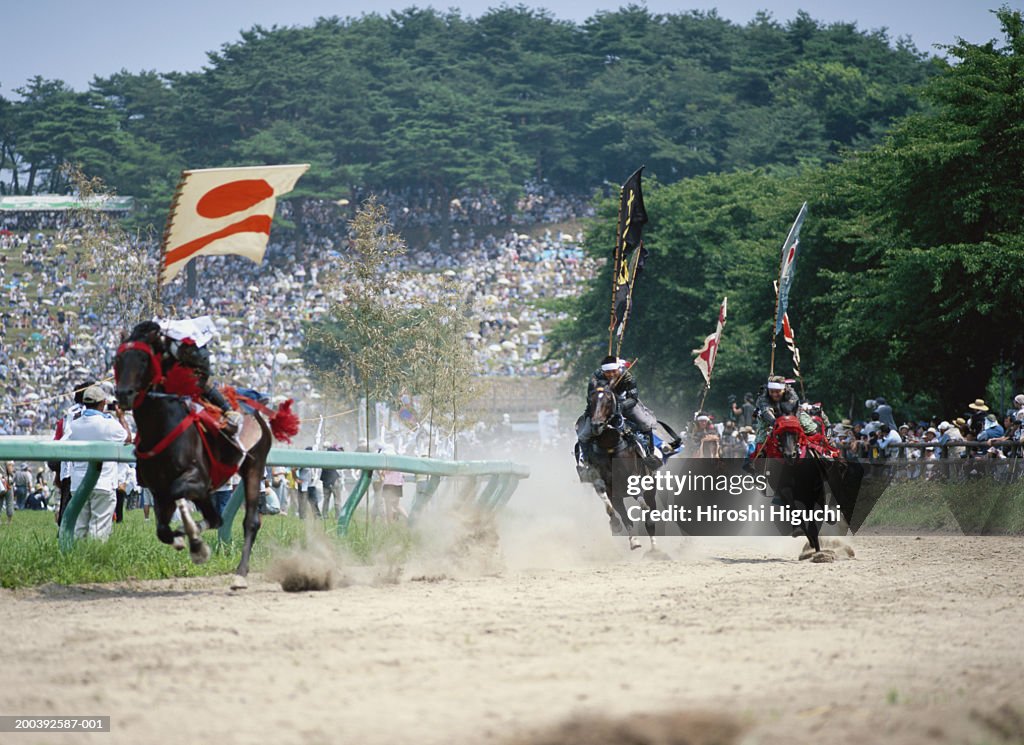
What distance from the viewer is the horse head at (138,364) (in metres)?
12.6

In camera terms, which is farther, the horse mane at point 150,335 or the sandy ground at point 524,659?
the horse mane at point 150,335

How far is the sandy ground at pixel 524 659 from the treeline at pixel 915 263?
1746cm

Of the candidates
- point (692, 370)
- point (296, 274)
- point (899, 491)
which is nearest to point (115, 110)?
point (296, 274)

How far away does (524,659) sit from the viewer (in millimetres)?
8750

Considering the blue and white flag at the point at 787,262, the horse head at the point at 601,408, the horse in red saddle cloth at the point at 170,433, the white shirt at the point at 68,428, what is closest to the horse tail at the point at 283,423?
the horse in red saddle cloth at the point at 170,433

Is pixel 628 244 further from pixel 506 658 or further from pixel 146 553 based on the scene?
pixel 506 658

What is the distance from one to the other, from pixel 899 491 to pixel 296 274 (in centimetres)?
7394

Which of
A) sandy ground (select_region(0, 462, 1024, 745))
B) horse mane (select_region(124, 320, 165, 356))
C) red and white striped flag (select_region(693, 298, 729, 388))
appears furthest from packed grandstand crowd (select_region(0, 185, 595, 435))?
sandy ground (select_region(0, 462, 1024, 745))

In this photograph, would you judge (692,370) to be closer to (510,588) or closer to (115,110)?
(510,588)

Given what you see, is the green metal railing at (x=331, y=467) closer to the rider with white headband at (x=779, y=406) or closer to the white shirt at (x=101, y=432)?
the white shirt at (x=101, y=432)

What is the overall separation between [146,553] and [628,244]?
10273mm

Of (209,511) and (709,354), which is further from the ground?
(709,354)

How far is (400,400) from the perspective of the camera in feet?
116

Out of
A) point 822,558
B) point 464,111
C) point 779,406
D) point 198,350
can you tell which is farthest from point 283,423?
point 464,111
